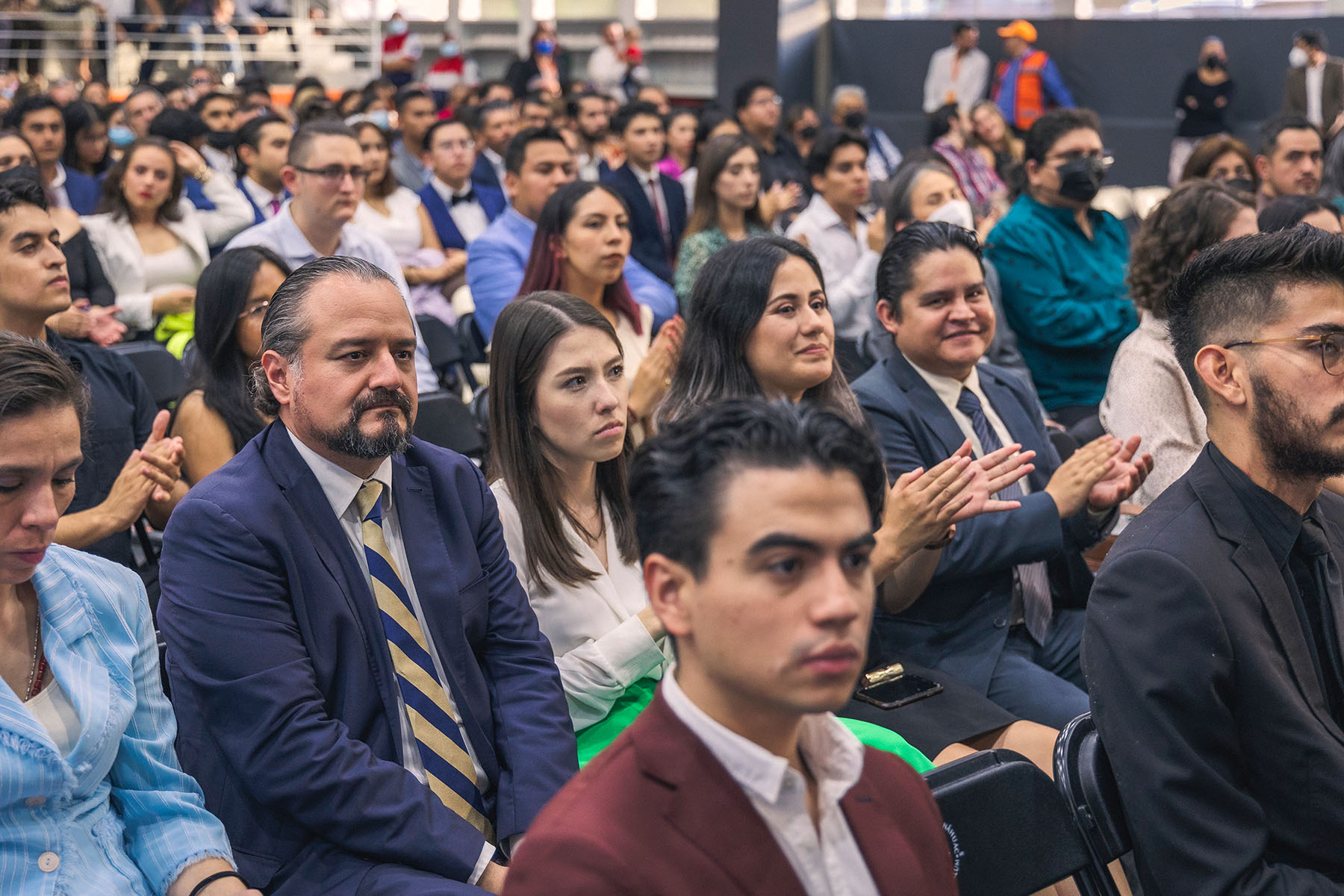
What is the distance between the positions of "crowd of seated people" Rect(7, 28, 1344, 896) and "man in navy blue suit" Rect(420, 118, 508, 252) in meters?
2.84

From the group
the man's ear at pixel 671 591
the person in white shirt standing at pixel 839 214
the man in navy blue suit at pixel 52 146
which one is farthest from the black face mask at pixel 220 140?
the man's ear at pixel 671 591

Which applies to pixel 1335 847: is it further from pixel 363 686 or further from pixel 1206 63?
pixel 1206 63

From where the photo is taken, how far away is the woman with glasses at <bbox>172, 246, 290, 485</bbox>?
2852 millimetres

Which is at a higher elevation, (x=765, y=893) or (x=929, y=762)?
(x=765, y=893)

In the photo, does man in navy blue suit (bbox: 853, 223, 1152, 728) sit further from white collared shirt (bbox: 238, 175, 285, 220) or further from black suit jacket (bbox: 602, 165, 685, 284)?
white collared shirt (bbox: 238, 175, 285, 220)

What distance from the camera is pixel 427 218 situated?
6078 millimetres

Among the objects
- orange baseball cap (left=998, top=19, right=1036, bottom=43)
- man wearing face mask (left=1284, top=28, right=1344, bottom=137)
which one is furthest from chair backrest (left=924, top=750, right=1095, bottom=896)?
orange baseball cap (left=998, top=19, right=1036, bottom=43)

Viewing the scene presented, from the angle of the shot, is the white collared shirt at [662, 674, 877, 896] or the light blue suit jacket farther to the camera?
the light blue suit jacket

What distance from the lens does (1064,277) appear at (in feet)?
14.3

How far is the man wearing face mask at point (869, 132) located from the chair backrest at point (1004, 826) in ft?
19.3

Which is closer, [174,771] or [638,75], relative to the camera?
[174,771]

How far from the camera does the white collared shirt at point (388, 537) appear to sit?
6.05 feet

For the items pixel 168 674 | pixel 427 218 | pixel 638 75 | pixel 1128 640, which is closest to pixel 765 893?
pixel 1128 640

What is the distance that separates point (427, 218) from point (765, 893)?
17.7 ft
